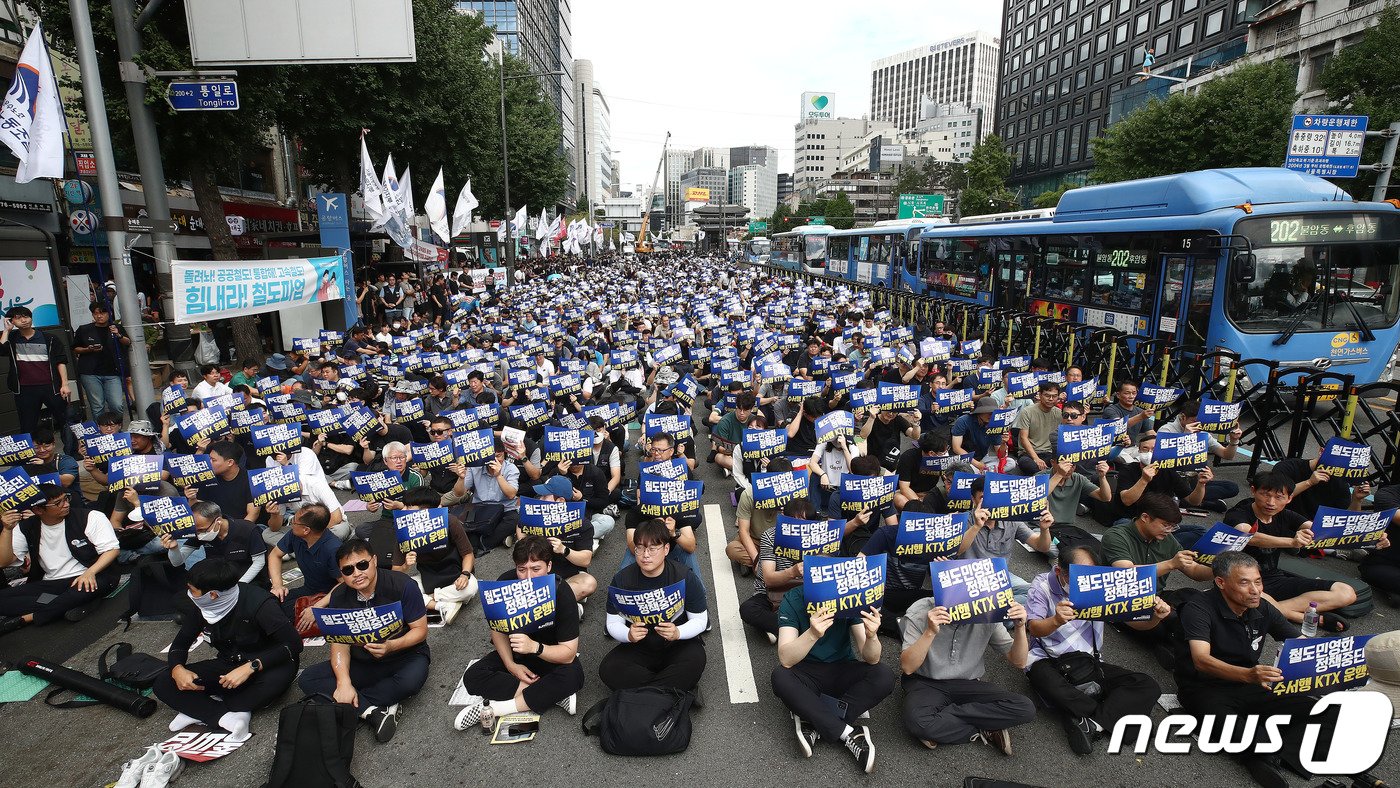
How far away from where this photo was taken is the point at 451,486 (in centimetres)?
830

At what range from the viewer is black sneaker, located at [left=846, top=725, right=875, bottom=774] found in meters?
4.44

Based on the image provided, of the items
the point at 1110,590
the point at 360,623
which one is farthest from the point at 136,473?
the point at 1110,590

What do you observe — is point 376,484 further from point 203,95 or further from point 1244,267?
point 1244,267

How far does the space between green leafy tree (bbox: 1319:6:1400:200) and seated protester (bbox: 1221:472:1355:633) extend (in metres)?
27.3

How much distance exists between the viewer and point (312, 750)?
4219 mm

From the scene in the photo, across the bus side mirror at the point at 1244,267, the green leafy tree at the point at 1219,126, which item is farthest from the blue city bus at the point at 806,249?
the bus side mirror at the point at 1244,267

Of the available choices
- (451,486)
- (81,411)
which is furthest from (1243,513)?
(81,411)

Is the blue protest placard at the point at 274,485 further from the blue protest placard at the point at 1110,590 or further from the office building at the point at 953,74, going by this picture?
Result: the office building at the point at 953,74

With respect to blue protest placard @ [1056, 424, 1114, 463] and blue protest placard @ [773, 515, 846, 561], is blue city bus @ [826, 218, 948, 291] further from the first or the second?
blue protest placard @ [773, 515, 846, 561]

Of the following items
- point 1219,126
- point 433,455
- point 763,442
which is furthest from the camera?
point 1219,126

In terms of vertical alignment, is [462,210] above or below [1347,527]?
above

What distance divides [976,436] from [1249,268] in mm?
6028

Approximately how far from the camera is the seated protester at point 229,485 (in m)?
7.14

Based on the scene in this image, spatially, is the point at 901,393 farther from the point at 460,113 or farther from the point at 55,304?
the point at 460,113
